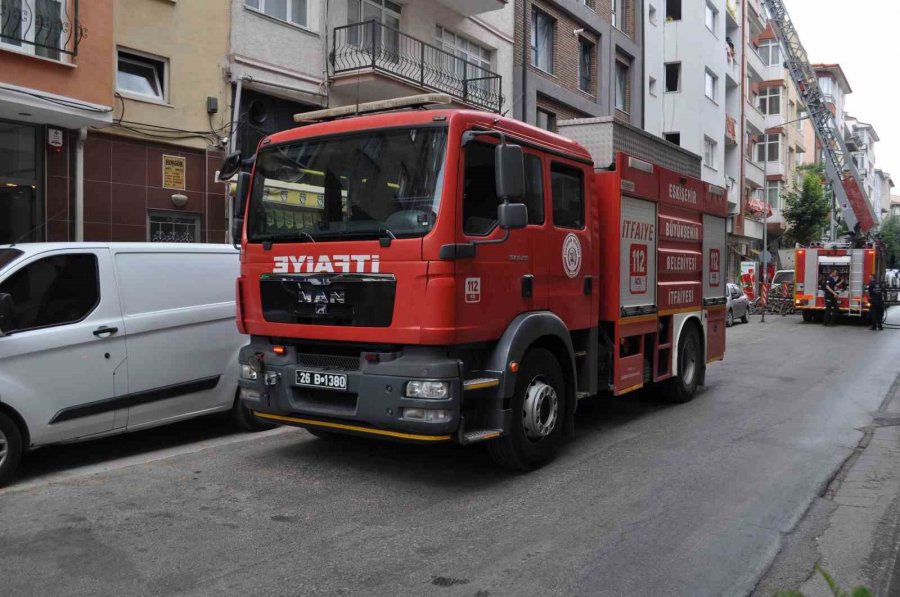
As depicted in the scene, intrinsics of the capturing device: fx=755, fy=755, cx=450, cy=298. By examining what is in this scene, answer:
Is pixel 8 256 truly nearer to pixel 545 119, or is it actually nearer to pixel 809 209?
pixel 545 119

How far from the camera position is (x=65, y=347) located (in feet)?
19.7

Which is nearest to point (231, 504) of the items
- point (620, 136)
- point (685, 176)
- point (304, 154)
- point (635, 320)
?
point (304, 154)

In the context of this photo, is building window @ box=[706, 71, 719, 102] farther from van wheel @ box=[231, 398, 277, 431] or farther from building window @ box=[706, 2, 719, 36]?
van wheel @ box=[231, 398, 277, 431]

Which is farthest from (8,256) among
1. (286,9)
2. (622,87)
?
(622,87)

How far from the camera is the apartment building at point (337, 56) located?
13.4 meters

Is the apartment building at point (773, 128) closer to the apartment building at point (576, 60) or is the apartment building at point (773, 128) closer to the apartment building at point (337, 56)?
the apartment building at point (576, 60)

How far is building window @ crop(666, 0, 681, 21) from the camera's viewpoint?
3173 centimetres

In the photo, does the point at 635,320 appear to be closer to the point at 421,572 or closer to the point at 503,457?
the point at 503,457

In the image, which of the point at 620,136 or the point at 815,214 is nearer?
the point at 620,136

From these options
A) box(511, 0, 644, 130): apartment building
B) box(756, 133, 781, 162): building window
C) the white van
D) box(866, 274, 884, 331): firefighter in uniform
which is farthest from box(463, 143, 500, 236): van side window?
box(756, 133, 781, 162): building window

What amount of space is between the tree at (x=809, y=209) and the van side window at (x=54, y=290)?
3989 cm

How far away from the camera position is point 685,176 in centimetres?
909

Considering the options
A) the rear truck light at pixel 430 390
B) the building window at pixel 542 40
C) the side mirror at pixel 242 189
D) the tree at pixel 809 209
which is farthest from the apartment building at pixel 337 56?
the tree at pixel 809 209

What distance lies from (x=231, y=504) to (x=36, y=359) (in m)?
2.02
